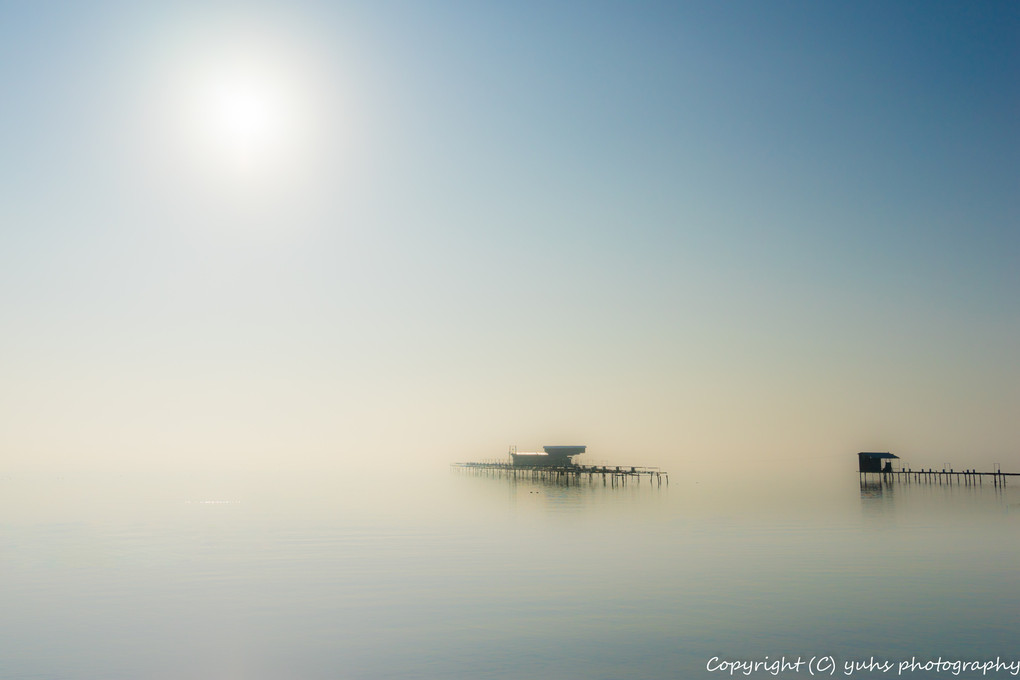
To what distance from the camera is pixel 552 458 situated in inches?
6624

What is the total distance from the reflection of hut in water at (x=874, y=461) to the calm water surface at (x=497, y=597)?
2940 inches

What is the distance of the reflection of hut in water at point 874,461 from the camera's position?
146875 mm

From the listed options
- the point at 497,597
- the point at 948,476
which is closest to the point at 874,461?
the point at 948,476

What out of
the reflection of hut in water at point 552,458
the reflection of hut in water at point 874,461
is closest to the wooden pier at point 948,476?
the reflection of hut in water at point 874,461

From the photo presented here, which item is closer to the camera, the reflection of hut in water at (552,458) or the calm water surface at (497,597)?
the calm water surface at (497,597)

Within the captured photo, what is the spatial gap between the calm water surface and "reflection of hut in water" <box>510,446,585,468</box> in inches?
3490

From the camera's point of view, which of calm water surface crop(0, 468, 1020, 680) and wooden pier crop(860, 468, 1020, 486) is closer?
calm water surface crop(0, 468, 1020, 680)

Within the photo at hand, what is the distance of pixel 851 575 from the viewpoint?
44.6 meters

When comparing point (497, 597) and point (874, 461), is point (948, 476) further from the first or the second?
point (497, 597)

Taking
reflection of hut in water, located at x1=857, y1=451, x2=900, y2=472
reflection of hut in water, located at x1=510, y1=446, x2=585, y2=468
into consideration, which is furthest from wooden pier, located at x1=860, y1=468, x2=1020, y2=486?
reflection of hut in water, located at x1=510, y1=446, x2=585, y2=468

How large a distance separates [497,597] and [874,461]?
5247 inches

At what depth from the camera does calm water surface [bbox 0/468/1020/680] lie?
2836 centimetres

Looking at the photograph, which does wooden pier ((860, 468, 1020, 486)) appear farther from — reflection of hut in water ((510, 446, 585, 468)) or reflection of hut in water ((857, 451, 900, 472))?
reflection of hut in water ((510, 446, 585, 468))

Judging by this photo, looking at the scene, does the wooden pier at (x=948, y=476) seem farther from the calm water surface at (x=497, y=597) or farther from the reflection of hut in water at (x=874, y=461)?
the calm water surface at (x=497, y=597)
